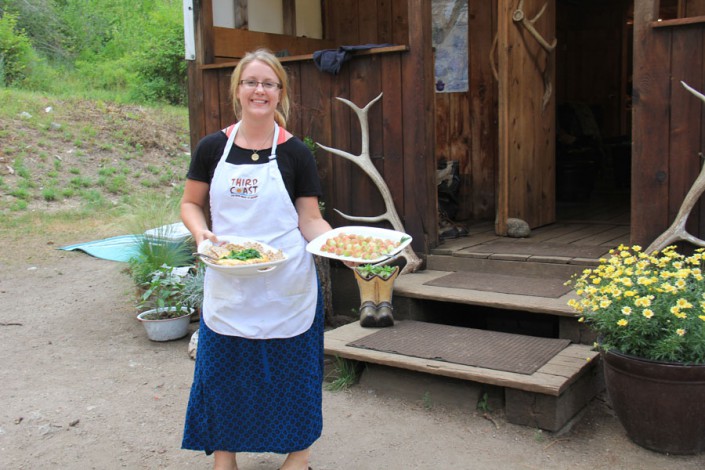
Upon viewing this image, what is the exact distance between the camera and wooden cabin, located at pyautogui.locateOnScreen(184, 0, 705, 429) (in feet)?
14.2

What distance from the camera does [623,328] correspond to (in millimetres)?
3219

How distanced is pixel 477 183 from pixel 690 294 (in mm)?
3915

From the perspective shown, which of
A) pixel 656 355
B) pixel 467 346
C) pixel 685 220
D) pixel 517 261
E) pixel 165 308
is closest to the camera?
pixel 656 355

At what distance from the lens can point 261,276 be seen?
2699 millimetres

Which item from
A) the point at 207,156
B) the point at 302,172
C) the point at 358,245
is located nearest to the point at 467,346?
the point at 358,245

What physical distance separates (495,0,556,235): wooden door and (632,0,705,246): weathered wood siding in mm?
1381

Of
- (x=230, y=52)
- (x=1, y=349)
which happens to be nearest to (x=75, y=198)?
(x=230, y=52)

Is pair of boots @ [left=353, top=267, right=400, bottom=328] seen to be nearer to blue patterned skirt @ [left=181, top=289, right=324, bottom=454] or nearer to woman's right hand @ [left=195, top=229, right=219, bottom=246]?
blue patterned skirt @ [left=181, top=289, right=324, bottom=454]

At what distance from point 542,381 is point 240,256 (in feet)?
5.59

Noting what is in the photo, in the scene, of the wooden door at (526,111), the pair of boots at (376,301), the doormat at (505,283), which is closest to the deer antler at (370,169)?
the doormat at (505,283)

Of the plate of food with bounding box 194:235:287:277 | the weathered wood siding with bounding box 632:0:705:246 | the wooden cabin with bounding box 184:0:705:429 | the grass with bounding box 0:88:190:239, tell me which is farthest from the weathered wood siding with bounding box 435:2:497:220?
the plate of food with bounding box 194:235:287:277

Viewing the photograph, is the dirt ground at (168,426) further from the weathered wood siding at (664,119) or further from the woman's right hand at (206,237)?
the weathered wood siding at (664,119)

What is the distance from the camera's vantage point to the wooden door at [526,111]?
5660 millimetres

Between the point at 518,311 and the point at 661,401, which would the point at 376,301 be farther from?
the point at 661,401
